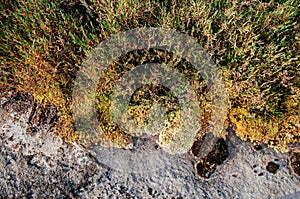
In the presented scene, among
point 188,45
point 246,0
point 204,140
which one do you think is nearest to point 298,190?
point 204,140

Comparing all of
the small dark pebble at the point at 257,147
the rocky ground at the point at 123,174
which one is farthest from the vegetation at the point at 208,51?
the rocky ground at the point at 123,174

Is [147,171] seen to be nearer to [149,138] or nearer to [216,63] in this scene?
[149,138]

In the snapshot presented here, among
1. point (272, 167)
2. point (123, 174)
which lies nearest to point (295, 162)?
point (272, 167)

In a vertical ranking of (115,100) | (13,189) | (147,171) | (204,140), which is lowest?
(13,189)

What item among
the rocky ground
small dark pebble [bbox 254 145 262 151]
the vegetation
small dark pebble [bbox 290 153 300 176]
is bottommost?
the rocky ground

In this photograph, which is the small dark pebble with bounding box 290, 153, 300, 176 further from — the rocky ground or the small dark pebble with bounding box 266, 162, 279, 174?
the small dark pebble with bounding box 266, 162, 279, 174

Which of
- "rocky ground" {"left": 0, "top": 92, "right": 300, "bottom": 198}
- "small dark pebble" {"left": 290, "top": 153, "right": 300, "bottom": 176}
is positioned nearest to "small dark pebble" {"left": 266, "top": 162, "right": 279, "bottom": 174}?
"rocky ground" {"left": 0, "top": 92, "right": 300, "bottom": 198}
